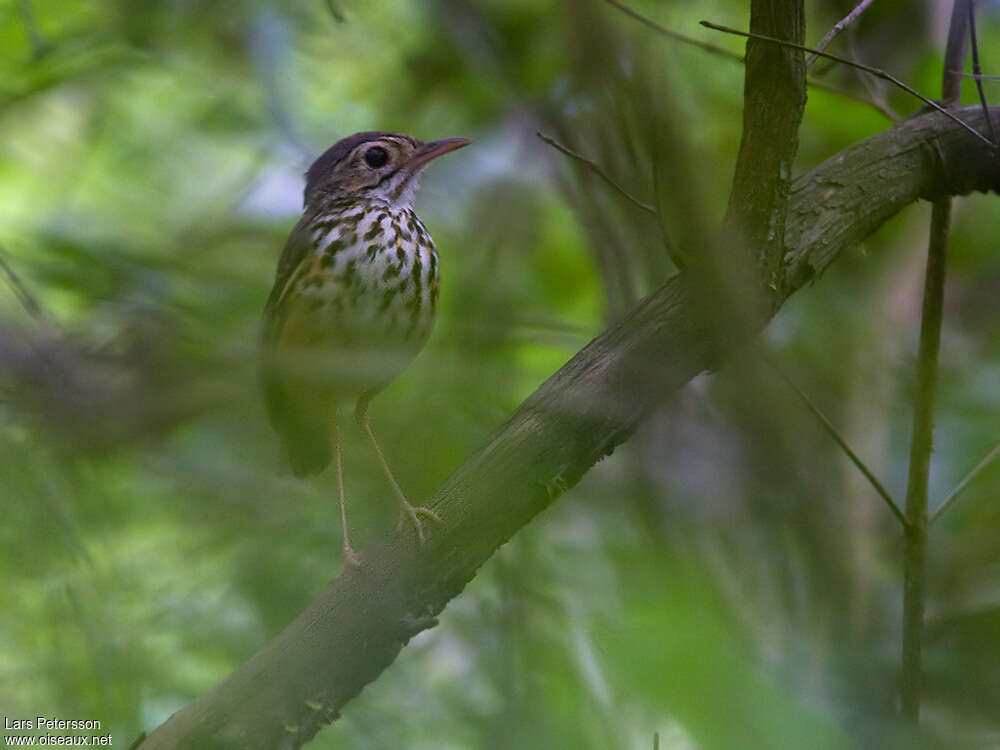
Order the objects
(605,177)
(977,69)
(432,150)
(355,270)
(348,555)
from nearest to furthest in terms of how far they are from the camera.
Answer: (605,177) < (977,69) < (348,555) < (355,270) < (432,150)

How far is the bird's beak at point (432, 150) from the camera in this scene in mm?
3611

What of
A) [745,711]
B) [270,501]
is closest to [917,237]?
[270,501]

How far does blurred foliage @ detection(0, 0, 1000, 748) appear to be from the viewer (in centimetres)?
142

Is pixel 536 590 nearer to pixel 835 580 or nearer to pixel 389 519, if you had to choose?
pixel 389 519

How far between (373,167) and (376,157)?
38 millimetres

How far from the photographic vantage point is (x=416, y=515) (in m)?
2.41

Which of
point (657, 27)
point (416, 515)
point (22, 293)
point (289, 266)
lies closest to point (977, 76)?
point (657, 27)

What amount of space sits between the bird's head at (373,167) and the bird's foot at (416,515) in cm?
160

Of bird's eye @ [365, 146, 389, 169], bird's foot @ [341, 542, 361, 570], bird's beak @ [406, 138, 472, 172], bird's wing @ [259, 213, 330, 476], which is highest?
bird's eye @ [365, 146, 389, 169]

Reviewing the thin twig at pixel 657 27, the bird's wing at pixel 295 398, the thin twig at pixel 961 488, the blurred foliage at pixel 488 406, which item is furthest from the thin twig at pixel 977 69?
the bird's wing at pixel 295 398

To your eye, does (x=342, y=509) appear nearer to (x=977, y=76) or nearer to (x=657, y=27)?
(x=657, y=27)

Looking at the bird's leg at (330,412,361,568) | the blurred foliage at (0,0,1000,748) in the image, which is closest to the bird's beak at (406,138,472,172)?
the blurred foliage at (0,0,1000,748)

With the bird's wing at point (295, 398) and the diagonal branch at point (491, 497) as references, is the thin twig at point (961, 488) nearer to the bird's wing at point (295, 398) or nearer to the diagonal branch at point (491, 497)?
the diagonal branch at point (491, 497)

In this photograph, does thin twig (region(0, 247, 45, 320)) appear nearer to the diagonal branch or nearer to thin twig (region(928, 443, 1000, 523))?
the diagonal branch
